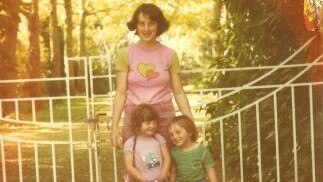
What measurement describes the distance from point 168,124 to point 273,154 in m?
3.19

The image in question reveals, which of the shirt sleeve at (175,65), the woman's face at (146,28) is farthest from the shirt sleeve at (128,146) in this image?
the woman's face at (146,28)

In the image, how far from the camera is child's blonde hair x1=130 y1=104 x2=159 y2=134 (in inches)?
174

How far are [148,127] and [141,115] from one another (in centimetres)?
13

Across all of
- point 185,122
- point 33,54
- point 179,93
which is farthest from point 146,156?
point 33,54

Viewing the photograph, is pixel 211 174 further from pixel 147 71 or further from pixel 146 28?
pixel 146 28

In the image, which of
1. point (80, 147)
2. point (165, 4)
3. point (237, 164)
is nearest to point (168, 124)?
point (237, 164)

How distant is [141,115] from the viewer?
443 centimetres

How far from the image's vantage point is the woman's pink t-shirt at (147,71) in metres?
4.52

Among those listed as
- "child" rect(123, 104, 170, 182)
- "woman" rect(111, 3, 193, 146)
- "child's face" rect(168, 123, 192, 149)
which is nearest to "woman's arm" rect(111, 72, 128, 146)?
"woman" rect(111, 3, 193, 146)

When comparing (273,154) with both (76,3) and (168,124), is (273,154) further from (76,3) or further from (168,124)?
(76,3)

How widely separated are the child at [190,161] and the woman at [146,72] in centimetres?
18

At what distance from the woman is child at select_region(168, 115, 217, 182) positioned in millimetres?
179

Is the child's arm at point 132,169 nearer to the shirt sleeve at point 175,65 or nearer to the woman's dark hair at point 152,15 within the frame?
the shirt sleeve at point 175,65

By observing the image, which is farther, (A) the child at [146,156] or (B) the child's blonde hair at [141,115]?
(A) the child at [146,156]
